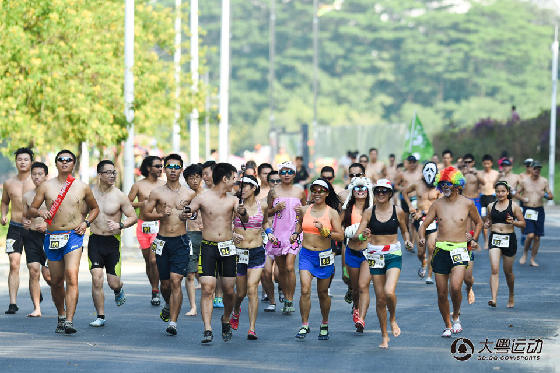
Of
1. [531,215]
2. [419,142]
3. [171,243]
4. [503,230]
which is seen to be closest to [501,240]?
[503,230]

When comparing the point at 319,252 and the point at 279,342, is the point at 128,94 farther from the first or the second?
the point at 279,342

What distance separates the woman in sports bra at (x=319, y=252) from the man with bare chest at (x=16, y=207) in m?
3.96

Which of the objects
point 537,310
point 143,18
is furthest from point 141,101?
point 537,310

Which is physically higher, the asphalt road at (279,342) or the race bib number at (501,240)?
the race bib number at (501,240)

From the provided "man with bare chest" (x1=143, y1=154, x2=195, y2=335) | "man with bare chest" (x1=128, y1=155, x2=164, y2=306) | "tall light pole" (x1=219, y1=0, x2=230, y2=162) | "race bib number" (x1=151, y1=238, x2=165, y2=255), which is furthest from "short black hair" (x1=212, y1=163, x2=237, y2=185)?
"tall light pole" (x1=219, y1=0, x2=230, y2=162)

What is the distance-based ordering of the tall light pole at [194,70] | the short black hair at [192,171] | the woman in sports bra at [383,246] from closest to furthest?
the woman in sports bra at [383,246]
the short black hair at [192,171]
the tall light pole at [194,70]

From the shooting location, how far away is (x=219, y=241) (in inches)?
500

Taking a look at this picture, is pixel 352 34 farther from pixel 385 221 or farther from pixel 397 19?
pixel 385 221

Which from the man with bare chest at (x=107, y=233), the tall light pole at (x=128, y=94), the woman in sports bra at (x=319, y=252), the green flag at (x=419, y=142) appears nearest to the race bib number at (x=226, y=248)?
the woman in sports bra at (x=319, y=252)

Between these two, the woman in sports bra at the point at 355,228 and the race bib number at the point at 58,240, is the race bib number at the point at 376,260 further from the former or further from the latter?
the race bib number at the point at 58,240

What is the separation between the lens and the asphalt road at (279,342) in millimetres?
11211

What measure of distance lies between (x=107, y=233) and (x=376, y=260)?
330 centimetres

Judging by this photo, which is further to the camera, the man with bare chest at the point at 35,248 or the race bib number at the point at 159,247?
the man with bare chest at the point at 35,248

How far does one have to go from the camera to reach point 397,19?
3935 inches
